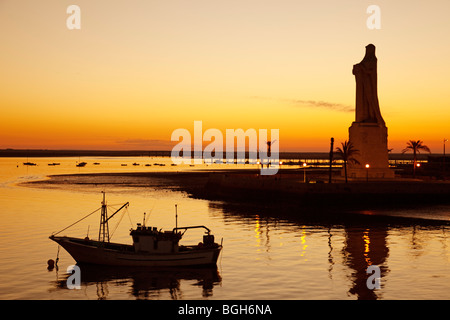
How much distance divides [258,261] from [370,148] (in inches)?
1816

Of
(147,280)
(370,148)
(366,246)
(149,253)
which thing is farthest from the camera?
(370,148)

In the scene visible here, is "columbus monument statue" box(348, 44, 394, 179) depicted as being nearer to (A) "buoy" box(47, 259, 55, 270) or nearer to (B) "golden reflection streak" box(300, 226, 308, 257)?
(B) "golden reflection streak" box(300, 226, 308, 257)

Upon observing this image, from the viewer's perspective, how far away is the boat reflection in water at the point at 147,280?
2694 cm

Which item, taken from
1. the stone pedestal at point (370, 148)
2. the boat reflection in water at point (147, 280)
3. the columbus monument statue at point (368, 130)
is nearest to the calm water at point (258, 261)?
the boat reflection in water at point (147, 280)

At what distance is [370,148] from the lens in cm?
7469

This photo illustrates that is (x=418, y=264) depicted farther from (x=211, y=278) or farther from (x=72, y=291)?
(x=72, y=291)

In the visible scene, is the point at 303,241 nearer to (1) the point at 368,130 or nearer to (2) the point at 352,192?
(2) the point at 352,192

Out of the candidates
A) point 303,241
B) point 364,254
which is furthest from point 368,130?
point 364,254

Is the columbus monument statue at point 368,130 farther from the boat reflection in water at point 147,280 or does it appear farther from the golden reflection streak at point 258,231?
the boat reflection in water at point 147,280

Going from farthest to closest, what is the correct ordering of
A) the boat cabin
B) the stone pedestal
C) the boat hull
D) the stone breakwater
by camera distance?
the stone pedestal
the stone breakwater
the boat cabin
the boat hull

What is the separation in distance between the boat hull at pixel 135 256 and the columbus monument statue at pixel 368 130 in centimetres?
4733

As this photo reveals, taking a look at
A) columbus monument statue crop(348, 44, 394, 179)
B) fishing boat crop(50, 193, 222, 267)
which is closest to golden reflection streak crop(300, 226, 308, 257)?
fishing boat crop(50, 193, 222, 267)

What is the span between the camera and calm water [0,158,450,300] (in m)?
26.6
